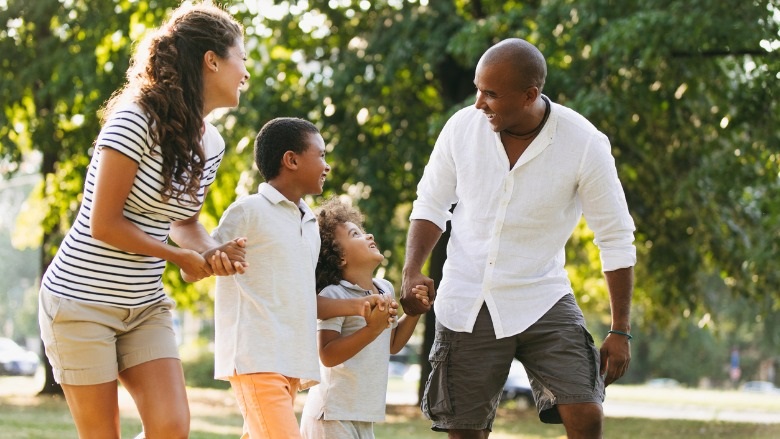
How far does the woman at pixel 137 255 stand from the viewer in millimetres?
3586

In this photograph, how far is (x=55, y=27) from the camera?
16.3m

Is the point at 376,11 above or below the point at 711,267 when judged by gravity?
above

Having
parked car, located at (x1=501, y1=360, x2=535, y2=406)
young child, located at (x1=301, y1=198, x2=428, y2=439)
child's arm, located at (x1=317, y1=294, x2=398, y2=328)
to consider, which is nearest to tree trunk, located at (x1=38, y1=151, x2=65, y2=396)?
parked car, located at (x1=501, y1=360, x2=535, y2=406)

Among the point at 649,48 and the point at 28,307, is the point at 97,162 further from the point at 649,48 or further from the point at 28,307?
the point at 28,307

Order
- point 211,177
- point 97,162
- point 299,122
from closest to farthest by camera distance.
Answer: point 97,162 < point 211,177 < point 299,122

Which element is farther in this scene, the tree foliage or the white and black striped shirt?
the tree foliage

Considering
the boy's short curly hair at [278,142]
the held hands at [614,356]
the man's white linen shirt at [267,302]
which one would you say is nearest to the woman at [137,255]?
the man's white linen shirt at [267,302]

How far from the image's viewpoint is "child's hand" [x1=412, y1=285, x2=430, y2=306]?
449 centimetres

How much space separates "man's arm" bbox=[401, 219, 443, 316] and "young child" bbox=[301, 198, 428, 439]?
4cm

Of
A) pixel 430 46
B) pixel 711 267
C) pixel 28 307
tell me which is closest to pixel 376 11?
pixel 430 46

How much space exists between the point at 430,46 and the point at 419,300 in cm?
964

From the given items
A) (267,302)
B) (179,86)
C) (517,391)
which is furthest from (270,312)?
(517,391)

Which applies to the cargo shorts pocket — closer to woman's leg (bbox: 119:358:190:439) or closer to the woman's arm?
woman's leg (bbox: 119:358:190:439)

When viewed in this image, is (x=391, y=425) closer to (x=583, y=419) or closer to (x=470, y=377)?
(x=470, y=377)
